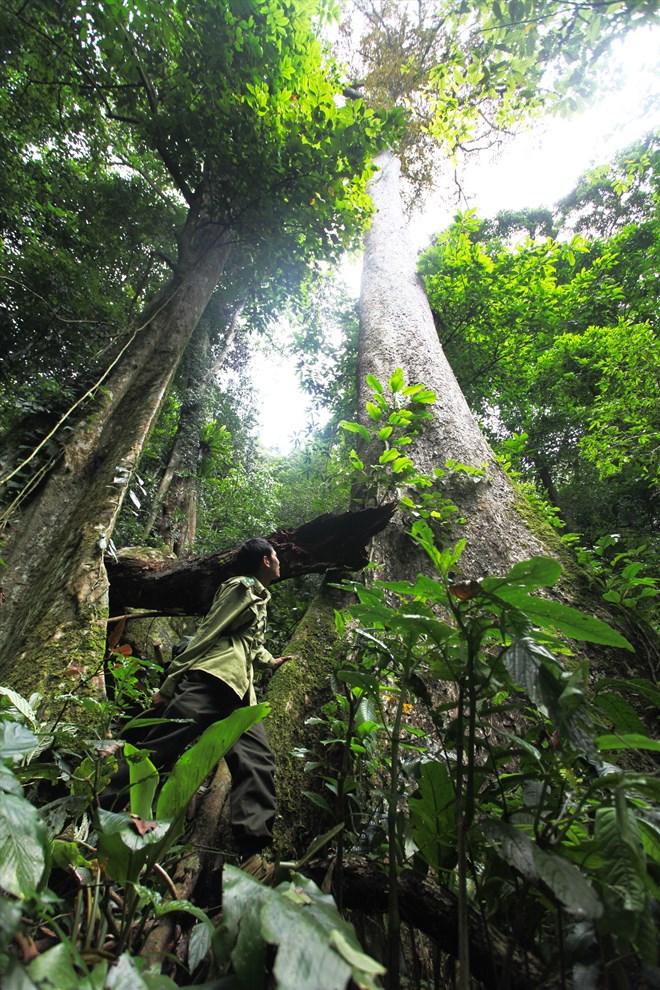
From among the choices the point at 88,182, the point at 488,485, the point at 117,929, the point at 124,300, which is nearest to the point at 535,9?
the point at 488,485

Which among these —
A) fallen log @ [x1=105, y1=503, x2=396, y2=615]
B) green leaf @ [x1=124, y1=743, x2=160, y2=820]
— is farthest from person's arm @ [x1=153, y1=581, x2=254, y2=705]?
green leaf @ [x1=124, y1=743, x2=160, y2=820]

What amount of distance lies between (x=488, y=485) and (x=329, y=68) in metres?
5.12

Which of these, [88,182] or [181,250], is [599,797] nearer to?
[181,250]

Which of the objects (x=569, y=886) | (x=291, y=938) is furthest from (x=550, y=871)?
(x=291, y=938)

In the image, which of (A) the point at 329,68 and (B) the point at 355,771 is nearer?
(B) the point at 355,771

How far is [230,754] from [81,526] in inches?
66.3

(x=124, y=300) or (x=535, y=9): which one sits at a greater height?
(x=124, y=300)

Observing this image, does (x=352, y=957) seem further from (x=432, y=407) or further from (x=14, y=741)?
(x=432, y=407)

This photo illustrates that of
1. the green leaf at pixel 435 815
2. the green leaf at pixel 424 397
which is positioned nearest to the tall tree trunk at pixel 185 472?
the green leaf at pixel 424 397

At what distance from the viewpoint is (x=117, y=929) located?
731mm

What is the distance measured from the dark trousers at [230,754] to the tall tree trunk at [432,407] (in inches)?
43.6

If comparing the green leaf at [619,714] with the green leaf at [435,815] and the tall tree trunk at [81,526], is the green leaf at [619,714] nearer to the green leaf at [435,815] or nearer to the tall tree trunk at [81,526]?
the green leaf at [435,815]

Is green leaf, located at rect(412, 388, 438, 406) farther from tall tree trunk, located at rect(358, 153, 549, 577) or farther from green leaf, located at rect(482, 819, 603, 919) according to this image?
green leaf, located at rect(482, 819, 603, 919)

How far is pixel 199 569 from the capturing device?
3148 millimetres
